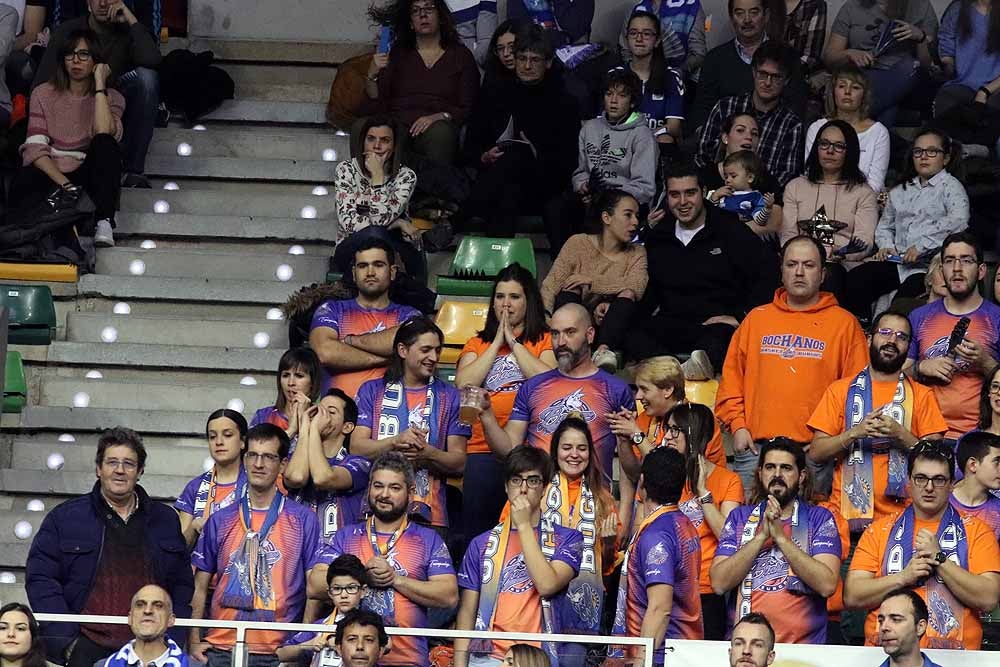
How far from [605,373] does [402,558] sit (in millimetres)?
1464

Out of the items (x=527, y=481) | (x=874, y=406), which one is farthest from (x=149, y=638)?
(x=874, y=406)

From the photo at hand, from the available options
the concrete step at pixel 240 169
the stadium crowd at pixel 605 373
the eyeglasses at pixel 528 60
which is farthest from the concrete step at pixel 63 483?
the eyeglasses at pixel 528 60

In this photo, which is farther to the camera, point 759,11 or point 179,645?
point 759,11

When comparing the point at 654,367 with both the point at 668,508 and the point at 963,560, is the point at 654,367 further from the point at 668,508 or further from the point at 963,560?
the point at 963,560

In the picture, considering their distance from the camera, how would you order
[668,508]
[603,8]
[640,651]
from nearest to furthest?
1. [640,651]
2. [668,508]
3. [603,8]

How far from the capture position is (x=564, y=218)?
1070 cm

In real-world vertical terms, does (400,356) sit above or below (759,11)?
below

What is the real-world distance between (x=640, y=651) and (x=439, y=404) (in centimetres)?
191

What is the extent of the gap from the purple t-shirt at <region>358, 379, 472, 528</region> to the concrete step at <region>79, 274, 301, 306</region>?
2.14 metres

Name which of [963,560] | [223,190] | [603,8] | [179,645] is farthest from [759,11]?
[179,645]

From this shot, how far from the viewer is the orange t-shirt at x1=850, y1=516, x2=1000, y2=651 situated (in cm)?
762

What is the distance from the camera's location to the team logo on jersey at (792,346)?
9.11 metres

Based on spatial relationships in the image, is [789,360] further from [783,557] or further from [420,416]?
[420,416]

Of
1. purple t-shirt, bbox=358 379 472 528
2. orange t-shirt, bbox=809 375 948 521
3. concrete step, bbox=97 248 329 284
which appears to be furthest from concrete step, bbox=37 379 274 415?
orange t-shirt, bbox=809 375 948 521
